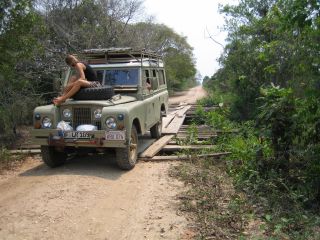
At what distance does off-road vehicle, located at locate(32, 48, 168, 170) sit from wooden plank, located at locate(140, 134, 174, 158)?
59cm

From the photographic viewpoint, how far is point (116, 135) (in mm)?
7379

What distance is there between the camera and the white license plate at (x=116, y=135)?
736 centimetres

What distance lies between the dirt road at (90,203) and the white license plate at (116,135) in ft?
2.16

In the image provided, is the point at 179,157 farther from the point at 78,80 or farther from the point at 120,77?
the point at 78,80

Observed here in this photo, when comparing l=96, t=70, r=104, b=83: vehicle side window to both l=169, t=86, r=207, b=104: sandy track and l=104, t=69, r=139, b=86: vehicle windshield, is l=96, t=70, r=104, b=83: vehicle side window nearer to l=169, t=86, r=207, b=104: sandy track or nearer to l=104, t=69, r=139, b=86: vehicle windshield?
l=104, t=69, r=139, b=86: vehicle windshield

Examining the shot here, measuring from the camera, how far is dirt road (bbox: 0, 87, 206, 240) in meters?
5.04

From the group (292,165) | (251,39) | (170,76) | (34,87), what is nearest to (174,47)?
(170,76)

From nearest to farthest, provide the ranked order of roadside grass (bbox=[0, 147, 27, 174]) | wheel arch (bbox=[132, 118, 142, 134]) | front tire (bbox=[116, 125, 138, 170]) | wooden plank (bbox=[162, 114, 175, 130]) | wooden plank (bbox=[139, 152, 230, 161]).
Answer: front tire (bbox=[116, 125, 138, 170]) < wheel arch (bbox=[132, 118, 142, 134]) < roadside grass (bbox=[0, 147, 27, 174]) < wooden plank (bbox=[139, 152, 230, 161]) < wooden plank (bbox=[162, 114, 175, 130])

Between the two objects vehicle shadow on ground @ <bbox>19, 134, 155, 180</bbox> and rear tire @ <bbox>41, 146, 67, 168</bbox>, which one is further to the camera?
rear tire @ <bbox>41, 146, 67, 168</bbox>

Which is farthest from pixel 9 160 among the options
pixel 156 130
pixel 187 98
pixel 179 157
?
pixel 187 98

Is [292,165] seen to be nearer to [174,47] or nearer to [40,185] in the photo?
[40,185]

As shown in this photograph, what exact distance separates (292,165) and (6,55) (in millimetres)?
6744

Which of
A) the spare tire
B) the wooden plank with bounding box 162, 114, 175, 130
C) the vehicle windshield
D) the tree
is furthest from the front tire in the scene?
the wooden plank with bounding box 162, 114, 175, 130

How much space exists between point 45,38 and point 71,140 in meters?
9.53
